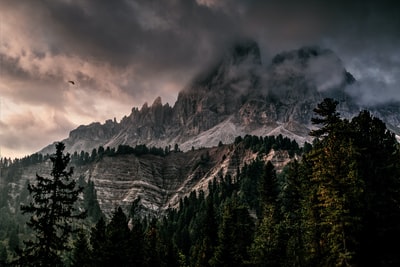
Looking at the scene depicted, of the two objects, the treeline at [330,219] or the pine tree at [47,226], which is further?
the treeline at [330,219]

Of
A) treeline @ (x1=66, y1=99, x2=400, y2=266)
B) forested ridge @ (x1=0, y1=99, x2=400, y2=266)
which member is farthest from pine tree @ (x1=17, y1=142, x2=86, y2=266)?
treeline @ (x1=66, y1=99, x2=400, y2=266)

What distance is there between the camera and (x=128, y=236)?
167 feet

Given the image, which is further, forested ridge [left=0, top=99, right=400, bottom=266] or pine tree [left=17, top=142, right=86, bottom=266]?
forested ridge [left=0, top=99, right=400, bottom=266]

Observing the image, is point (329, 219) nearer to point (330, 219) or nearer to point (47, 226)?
point (330, 219)

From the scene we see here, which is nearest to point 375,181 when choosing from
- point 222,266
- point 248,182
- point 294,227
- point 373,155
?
point 373,155

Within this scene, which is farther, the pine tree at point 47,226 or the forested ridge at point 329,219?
the forested ridge at point 329,219

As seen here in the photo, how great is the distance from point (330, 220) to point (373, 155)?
1493 centimetres

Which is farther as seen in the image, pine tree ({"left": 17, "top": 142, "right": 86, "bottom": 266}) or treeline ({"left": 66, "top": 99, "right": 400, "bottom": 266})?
treeline ({"left": 66, "top": 99, "right": 400, "bottom": 266})

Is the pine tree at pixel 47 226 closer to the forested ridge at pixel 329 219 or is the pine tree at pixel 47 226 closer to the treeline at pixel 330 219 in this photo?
the forested ridge at pixel 329 219

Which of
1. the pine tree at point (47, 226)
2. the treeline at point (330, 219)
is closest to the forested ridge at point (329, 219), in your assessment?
the treeline at point (330, 219)

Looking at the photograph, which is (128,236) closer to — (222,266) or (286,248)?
(222,266)

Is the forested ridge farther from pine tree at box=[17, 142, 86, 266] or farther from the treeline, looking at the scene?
pine tree at box=[17, 142, 86, 266]

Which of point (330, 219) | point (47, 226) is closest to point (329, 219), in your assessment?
point (330, 219)

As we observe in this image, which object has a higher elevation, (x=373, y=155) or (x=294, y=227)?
(x=373, y=155)
